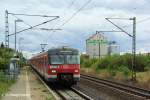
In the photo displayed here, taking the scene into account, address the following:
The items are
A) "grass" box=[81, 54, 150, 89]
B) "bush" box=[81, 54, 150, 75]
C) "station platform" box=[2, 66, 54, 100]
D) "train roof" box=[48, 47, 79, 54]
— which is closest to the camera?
"station platform" box=[2, 66, 54, 100]

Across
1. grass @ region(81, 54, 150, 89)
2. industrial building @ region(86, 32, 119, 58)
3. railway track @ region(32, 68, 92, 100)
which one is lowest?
railway track @ region(32, 68, 92, 100)

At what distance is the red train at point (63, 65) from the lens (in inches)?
1233

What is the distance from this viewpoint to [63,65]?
Answer: 31516 mm

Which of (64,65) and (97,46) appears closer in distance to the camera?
(64,65)

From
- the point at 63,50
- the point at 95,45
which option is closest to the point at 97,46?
the point at 95,45

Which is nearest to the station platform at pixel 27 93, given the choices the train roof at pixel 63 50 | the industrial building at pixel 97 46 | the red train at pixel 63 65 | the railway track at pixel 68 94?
the railway track at pixel 68 94

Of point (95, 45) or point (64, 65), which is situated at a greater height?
point (95, 45)

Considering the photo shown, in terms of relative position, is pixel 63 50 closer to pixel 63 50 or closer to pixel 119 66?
pixel 63 50

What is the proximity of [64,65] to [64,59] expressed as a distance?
54cm

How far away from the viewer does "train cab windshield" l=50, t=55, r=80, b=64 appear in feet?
104

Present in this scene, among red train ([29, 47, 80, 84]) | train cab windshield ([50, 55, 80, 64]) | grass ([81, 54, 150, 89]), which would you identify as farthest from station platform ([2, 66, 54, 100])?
grass ([81, 54, 150, 89])

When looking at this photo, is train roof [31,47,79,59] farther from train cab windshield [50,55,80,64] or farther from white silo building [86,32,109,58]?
white silo building [86,32,109,58]

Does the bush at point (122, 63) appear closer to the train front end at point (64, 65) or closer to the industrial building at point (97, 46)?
the train front end at point (64, 65)

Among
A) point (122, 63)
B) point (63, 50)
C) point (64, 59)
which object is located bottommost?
point (122, 63)
